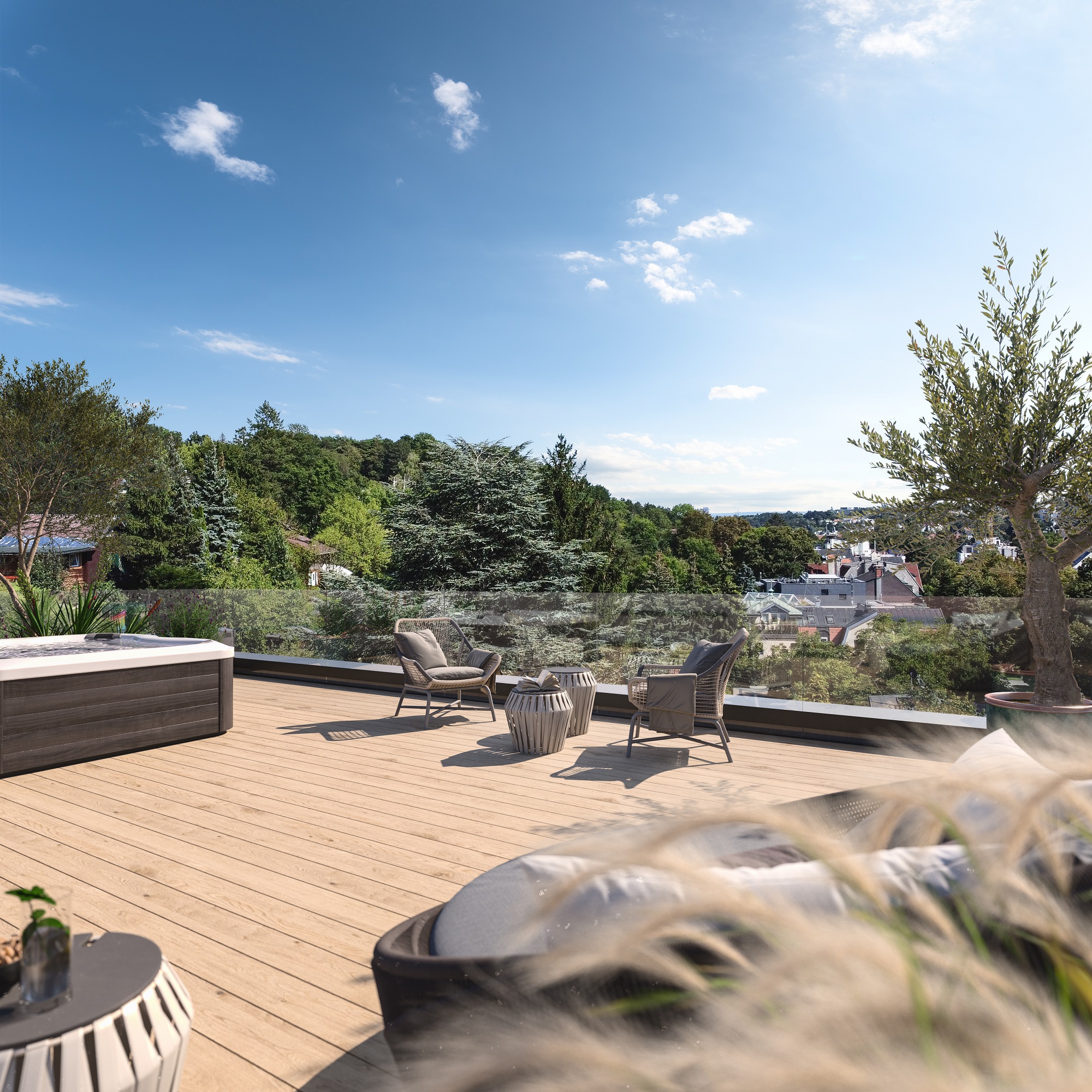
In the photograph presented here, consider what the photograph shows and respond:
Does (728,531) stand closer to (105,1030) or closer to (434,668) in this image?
(434,668)

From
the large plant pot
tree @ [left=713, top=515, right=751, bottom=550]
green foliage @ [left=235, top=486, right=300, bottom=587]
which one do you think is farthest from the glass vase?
tree @ [left=713, top=515, right=751, bottom=550]

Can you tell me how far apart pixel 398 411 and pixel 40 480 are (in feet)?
107

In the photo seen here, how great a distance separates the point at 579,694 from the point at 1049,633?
3.16m

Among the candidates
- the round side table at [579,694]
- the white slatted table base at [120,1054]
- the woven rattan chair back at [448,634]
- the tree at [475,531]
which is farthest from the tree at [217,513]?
the white slatted table base at [120,1054]

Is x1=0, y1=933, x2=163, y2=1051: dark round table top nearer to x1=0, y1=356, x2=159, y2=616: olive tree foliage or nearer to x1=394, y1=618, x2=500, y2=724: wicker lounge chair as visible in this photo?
x1=394, y1=618, x2=500, y2=724: wicker lounge chair

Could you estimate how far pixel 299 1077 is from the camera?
5.81 feet

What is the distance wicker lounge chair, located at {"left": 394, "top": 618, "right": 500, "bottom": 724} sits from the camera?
19.0 feet

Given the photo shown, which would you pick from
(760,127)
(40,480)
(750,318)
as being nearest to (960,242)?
(760,127)

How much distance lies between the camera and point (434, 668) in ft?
20.2

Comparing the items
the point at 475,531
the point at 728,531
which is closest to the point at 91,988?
the point at 475,531

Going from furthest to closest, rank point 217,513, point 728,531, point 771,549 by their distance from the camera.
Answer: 1. point 728,531
2. point 771,549
3. point 217,513

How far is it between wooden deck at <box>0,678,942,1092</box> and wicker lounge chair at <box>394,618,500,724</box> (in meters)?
0.34

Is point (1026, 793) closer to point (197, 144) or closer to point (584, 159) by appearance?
point (584, 159)

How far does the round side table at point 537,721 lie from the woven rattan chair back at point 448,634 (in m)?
2.14
